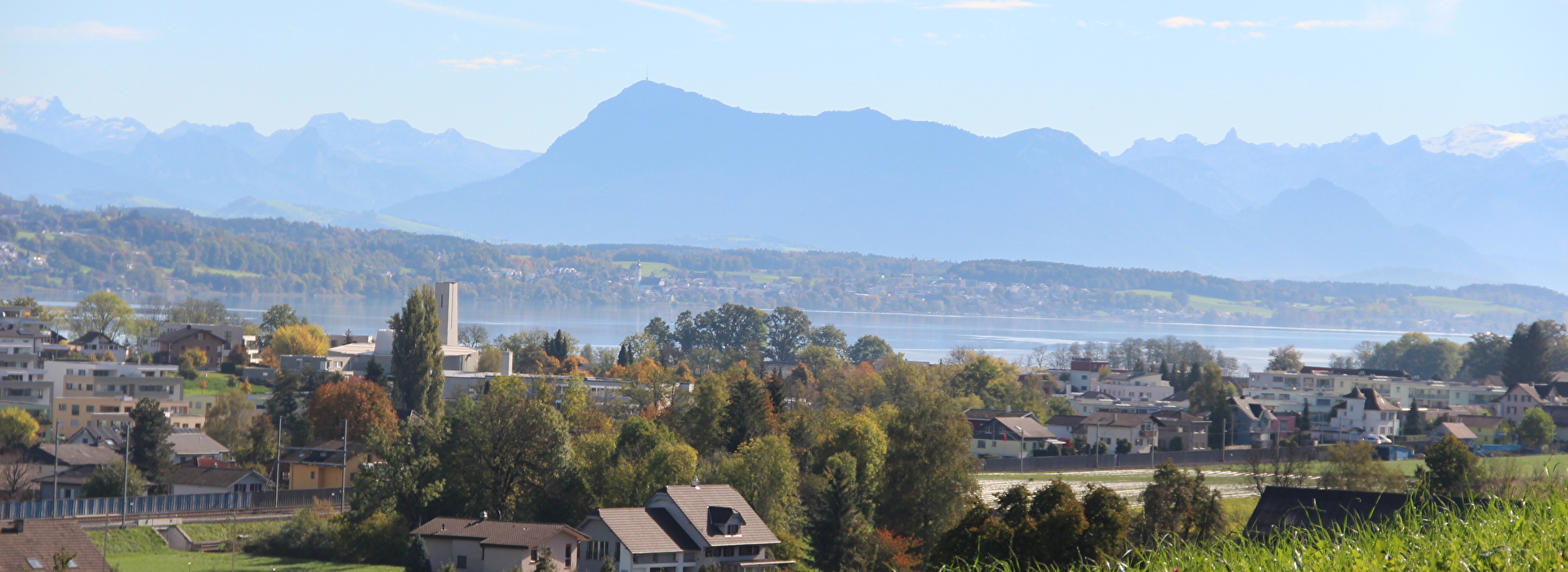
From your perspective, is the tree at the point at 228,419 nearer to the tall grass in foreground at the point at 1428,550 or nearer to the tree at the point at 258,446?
the tree at the point at 258,446

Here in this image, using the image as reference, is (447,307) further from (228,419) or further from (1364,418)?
(1364,418)

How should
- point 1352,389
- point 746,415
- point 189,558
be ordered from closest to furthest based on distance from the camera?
point 189,558, point 746,415, point 1352,389

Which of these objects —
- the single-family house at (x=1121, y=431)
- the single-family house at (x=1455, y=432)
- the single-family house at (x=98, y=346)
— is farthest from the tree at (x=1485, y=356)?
the single-family house at (x=98, y=346)

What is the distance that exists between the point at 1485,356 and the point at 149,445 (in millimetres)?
97089

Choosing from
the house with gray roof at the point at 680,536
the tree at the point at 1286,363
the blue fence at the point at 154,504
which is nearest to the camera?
the house with gray roof at the point at 680,536

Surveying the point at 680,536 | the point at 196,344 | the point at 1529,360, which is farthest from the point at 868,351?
the point at 680,536

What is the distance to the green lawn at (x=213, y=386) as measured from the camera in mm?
70688

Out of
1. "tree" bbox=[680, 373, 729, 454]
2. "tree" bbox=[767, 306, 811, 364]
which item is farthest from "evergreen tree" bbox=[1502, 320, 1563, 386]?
"tree" bbox=[680, 373, 729, 454]

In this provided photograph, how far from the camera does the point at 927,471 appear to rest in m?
37.4

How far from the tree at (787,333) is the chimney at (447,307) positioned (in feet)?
91.5

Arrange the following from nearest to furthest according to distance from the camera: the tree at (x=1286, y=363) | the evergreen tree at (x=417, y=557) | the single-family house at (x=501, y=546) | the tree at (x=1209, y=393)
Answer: the single-family house at (x=501, y=546)
the evergreen tree at (x=417, y=557)
the tree at (x=1209, y=393)
the tree at (x=1286, y=363)

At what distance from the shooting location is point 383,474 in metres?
37.0

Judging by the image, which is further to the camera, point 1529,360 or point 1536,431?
point 1529,360

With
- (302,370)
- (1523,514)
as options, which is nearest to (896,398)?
(302,370)
